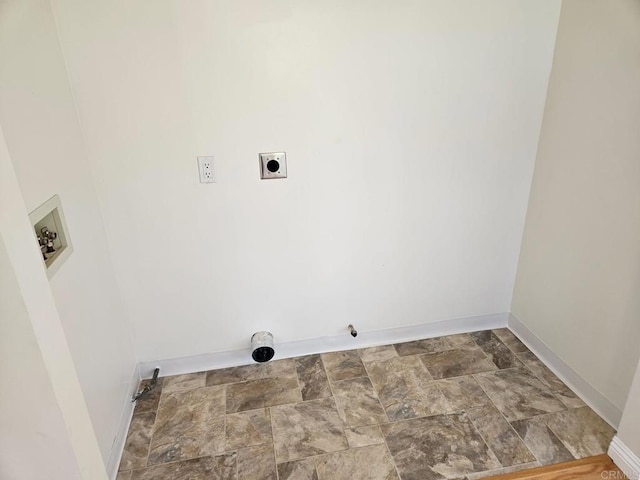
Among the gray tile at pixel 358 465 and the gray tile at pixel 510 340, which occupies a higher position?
the gray tile at pixel 510 340

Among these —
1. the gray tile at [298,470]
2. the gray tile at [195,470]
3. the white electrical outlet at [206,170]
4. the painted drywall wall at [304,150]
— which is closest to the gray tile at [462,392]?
the painted drywall wall at [304,150]

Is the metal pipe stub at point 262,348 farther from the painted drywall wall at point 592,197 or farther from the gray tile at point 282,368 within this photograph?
the painted drywall wall at point 592,197

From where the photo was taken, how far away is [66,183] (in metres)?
1.42

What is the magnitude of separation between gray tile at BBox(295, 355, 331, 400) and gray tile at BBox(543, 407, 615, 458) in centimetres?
100

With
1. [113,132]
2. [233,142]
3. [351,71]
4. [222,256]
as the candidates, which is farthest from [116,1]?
[222,256]

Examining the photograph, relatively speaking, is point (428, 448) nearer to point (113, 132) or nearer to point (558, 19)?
point (113, 132)

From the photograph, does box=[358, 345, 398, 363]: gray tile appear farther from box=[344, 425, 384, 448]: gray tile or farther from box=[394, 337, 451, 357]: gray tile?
box=[344, 425, 384, 448]: gray tile

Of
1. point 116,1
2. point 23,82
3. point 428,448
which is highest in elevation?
point 116,1

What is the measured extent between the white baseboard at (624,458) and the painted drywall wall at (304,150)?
944 mm

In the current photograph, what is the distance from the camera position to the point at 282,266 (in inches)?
78.9

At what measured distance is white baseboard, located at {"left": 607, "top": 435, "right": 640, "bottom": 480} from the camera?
58.3 inches

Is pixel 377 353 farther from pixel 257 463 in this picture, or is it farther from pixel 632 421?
pixel 632 421

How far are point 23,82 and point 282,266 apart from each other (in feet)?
3.99

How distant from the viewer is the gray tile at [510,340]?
2232mm
